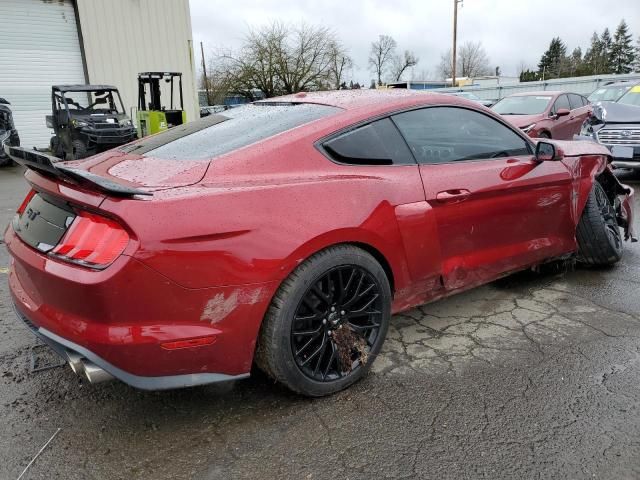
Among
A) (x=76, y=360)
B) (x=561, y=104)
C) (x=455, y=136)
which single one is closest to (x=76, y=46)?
(x=561, y=104)

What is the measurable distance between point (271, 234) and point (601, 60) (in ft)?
240

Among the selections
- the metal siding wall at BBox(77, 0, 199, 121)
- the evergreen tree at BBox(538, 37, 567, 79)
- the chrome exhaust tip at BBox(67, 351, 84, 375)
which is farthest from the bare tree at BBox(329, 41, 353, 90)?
the evergreen tree at BBox(538, 37, 567, 79)

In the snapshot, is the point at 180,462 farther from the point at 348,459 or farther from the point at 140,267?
the point at 140,267

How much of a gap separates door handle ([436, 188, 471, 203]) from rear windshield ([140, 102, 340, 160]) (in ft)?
2.41

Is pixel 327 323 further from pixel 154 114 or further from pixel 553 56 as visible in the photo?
pixel 553 56

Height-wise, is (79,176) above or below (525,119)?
above

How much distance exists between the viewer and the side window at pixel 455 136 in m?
2.90

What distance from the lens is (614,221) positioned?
432cm

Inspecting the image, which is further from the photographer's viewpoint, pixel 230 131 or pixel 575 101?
pixel 575 101

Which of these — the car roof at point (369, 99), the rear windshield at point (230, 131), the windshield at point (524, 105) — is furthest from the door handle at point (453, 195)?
the windshield at point (524, 105)

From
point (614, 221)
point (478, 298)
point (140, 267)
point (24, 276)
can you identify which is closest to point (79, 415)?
point (24, 276)

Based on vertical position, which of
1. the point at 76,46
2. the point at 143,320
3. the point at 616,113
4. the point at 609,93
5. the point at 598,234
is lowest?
the point at 598,234

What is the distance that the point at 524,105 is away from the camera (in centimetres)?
1074

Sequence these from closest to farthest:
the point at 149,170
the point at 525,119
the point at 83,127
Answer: the point at 149,170 < the point at 525,119 < the point at 83,127
